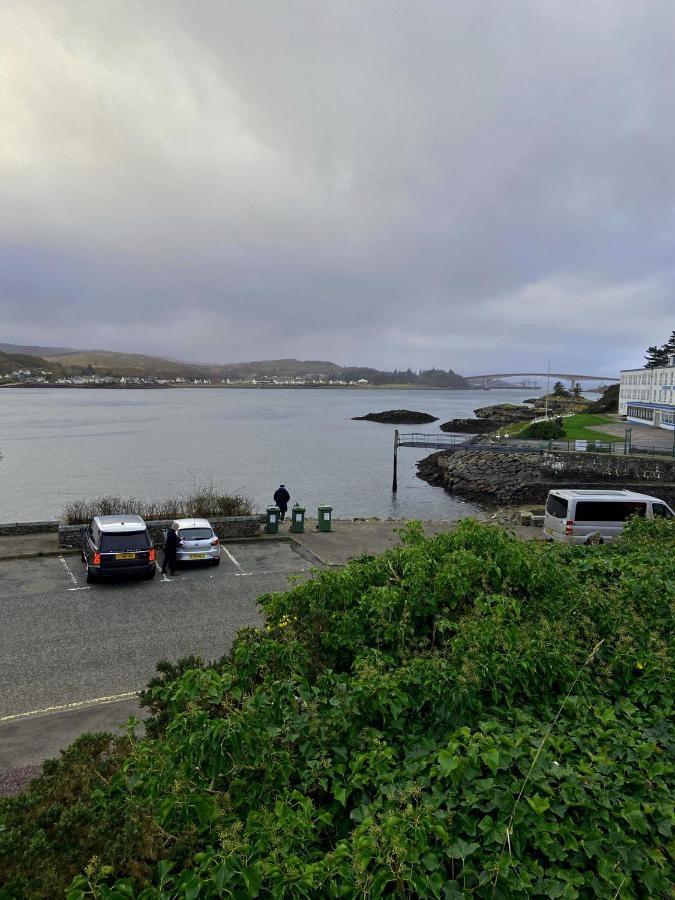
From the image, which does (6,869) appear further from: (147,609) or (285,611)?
(147,609)

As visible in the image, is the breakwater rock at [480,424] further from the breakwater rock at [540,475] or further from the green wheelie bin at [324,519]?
the green wheelie bin at [324,519]

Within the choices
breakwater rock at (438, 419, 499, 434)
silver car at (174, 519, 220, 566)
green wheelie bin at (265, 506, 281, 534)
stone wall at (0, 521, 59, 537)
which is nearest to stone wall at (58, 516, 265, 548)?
green wheelie bin at (265, 506, 281, 534)

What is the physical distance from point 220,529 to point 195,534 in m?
2.86

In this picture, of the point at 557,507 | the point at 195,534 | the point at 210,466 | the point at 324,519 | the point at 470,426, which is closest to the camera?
the point at 195,534

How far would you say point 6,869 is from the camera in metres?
3.19

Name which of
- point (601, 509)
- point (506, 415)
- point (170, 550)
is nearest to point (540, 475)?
point (601, 509)

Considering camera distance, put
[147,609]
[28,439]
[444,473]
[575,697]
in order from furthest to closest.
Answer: [28,439] < [444,473] < [147,609] < [575,697]

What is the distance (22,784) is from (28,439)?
270 ft

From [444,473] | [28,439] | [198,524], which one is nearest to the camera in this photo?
[198,524]

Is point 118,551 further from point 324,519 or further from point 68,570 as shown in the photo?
point 324,519

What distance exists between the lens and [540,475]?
4472 centimetres

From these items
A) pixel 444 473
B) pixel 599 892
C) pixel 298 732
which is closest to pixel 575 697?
pixel 599 892

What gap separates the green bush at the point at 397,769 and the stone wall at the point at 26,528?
622 inches

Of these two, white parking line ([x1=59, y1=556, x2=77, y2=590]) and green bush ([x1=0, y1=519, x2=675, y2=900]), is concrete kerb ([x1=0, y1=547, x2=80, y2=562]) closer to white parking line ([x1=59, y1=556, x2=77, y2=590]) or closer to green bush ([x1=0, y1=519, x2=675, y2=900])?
white parking line ([x1=59, y1=556, x2=77, y2=590])
